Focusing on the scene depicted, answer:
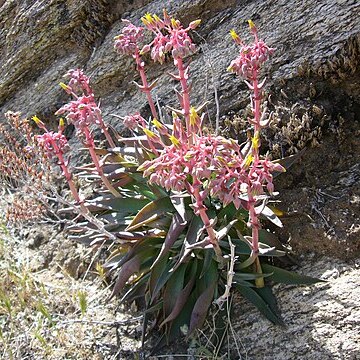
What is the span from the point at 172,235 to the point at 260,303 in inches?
24.1

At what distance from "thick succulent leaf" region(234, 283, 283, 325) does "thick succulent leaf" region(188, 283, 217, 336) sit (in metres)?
0.19

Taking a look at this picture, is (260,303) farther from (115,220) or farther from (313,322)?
(115,220)

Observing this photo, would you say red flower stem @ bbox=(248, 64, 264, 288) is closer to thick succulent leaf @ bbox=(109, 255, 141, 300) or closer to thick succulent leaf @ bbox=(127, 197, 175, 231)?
thick succulent leaf @ bbox=(127, 197, 175, 231)

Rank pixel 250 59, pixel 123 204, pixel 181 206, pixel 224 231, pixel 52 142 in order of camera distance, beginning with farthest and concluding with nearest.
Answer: pixel 123 204 → pixel 181 206 → pixel 52 142 → pixel 224 231 → pixel 250 59

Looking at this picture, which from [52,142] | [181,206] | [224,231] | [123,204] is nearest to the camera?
[224,231]

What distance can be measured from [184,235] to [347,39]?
5.98 ft

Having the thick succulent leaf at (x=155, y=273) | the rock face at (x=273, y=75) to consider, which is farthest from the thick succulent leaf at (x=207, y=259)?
the rock face at (x=273, y=75)

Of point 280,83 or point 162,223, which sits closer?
point 162,223

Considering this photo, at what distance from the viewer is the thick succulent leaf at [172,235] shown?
3020 mm

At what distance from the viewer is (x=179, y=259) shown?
9.82 ft

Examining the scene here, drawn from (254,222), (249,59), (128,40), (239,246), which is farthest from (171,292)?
(128,40)

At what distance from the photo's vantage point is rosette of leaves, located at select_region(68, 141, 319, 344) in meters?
3.04

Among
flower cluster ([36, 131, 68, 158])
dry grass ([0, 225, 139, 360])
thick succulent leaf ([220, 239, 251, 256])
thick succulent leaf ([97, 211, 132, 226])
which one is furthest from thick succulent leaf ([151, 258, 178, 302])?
flower cluster ([36, 131, 68, 158])

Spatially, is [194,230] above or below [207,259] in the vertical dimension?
above
